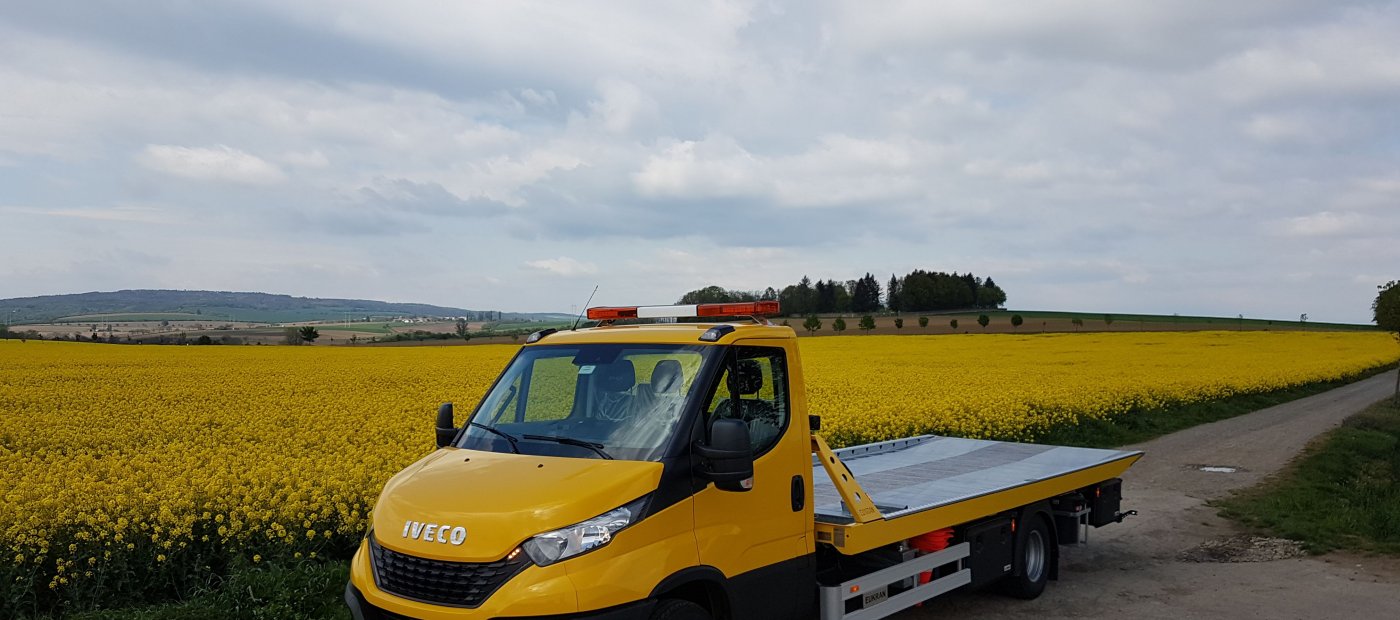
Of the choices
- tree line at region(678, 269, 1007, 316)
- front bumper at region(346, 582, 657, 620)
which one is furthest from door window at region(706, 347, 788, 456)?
tree line at region(678, 269, 1007, 316)

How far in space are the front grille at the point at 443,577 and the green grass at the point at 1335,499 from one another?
9.17 m

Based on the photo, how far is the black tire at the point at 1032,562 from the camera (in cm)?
808

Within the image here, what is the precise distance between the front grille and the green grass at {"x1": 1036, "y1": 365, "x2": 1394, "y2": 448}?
15.7m

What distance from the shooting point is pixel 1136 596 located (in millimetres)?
8328

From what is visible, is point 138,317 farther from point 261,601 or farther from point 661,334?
point 661,334

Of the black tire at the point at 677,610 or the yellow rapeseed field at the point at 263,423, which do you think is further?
the yellow rapeseed field at the point at 263,423

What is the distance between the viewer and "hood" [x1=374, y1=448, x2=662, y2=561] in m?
4.60

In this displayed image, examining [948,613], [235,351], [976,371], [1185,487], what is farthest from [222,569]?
[235,351]

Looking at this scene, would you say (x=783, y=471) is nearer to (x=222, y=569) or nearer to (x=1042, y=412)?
(x=222, y=569)

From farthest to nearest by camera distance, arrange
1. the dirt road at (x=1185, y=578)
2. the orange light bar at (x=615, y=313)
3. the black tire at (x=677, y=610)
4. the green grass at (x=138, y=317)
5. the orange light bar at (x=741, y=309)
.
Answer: the green grass at (x=138, y=317) → the dirt road at (x=1185, y=578) → the orange light bar at (x=615, y=313) → the orange light bar at (x=741, y=309) → the black tire at (x=677, y=610)

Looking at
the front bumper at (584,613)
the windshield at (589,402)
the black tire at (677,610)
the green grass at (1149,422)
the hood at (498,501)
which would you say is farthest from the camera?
the green grass at (1149,422)

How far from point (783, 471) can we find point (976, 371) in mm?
25815

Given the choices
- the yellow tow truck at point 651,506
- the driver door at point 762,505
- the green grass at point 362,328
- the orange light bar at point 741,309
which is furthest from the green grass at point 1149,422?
the green grass at point 362,328

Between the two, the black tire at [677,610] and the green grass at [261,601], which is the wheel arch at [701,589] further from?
the green grass at [261,601]
